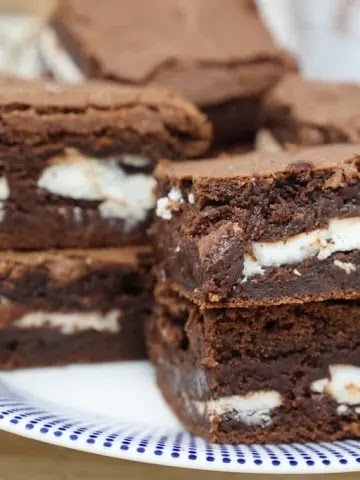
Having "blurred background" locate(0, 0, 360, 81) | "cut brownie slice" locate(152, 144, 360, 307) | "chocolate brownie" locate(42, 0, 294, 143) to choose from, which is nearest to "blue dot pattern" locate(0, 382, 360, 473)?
"cut brownie slice" locate(152, 144, 360, 307)

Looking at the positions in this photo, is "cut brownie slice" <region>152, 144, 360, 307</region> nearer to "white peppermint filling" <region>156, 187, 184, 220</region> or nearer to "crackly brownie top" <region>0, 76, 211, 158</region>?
"white peppermint filling" <region>156, 187, 184, 220</region>

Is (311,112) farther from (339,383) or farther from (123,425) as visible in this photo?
(123,425)

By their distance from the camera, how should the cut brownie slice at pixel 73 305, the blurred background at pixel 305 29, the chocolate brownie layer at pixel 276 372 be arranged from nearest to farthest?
1. the chocolate brownie layer at pixel 276 372
2. the cut brownie slice at pixel 73 305
3. the blurred background at pixel 305 29

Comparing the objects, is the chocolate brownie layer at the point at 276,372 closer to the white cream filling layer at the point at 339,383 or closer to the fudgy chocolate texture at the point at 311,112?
the white cream filling layer at the point at 339,383

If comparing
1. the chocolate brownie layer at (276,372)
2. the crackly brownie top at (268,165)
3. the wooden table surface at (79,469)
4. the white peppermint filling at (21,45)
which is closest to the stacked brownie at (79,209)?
the crackly brownie top at (268,165)

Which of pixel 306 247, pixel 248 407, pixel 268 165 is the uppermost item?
pixel 268 165

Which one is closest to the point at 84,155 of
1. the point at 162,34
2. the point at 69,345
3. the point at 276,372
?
the point at 69,345
